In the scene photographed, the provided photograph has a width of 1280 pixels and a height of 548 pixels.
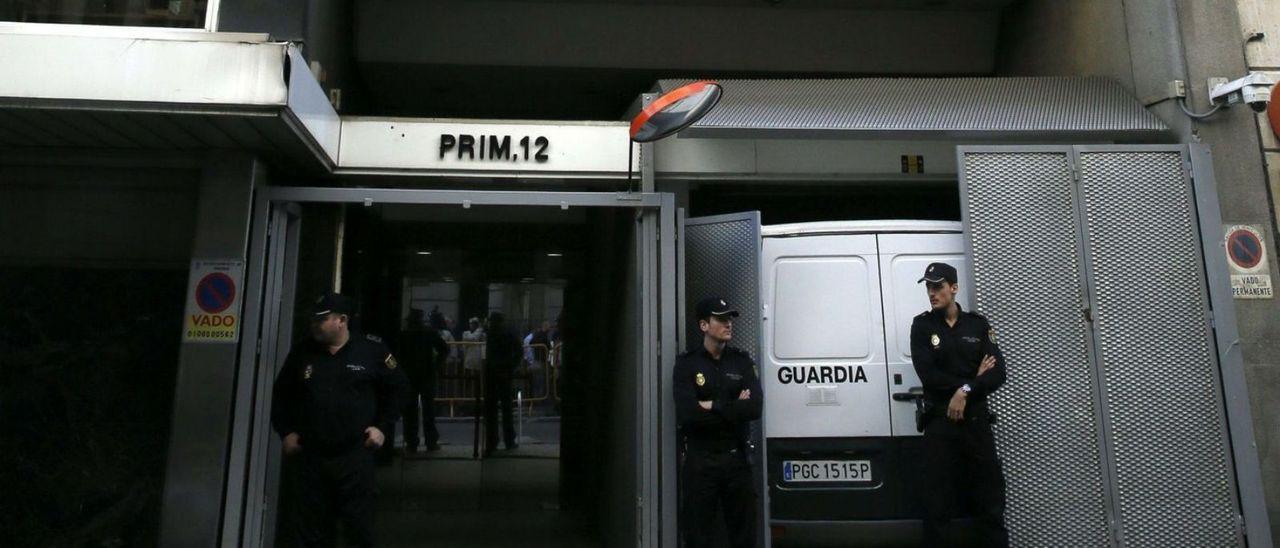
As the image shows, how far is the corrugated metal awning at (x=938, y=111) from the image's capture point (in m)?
5.39

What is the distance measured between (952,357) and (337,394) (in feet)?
11.9

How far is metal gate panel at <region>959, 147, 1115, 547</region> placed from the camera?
15.6 ft

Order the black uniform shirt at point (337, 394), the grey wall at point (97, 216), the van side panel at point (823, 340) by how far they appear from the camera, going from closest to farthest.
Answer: the black uniform shirt at point (337, 394), the van side panel at point (823, 340), the grey wall at point (97, 216)

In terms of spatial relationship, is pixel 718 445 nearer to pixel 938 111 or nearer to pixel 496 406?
pixel 496 406

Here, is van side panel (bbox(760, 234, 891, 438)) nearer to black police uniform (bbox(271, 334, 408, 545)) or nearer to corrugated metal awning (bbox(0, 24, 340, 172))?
black police uniform (bbox(271, 334, 408, 545))

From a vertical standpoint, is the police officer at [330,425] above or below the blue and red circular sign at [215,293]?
below

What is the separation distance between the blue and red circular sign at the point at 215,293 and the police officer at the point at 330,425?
33.6 inches

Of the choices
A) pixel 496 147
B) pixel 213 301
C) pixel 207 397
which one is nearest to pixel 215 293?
pixel 213 301

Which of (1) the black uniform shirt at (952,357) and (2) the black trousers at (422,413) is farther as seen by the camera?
(2) the black trousers at (422,413)

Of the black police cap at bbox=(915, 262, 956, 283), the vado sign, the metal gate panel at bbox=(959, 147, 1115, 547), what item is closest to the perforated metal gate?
the metal gate panel at bbox=(959, 147, 1115, 547)

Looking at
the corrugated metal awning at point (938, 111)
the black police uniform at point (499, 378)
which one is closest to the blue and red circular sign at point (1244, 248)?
the corrugated metal awning at point (938, 111)

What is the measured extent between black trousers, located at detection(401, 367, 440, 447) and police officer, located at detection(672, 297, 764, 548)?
3.17 m

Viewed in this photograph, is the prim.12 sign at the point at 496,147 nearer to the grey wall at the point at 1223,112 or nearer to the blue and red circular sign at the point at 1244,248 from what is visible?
the grey wall at the point at 1223,112

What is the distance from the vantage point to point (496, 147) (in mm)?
5480
